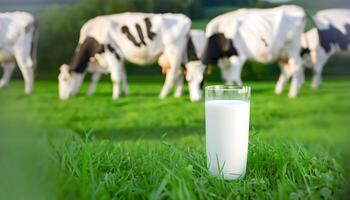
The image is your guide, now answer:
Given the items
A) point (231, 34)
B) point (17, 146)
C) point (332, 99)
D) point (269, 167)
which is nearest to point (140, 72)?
point (231, 34)

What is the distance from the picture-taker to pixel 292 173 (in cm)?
94

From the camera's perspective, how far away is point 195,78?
196 cm

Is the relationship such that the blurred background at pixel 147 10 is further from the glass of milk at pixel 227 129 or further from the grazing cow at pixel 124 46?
the glass of milk at pixel 227 129

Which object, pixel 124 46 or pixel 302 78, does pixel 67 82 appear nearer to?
pixel 124 46

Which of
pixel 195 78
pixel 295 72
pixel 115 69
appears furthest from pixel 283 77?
pixel 115 69

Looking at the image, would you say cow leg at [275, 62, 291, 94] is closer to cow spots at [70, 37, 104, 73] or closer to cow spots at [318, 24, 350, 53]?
cow spots at [318, 24, 350, 53]

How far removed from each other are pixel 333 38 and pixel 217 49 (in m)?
0.48

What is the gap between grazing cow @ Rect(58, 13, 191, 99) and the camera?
1963 millimetres

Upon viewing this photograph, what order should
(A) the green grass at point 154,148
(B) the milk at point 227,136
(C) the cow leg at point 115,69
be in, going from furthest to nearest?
(C) the cow leg at point 115,69 → (B) the milk at point 227,136 → (A) the green grass at point 154,148

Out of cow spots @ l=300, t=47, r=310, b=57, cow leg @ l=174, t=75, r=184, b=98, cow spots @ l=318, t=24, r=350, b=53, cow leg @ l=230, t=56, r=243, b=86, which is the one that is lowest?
cow leg @ l=174, t=75, r=184, b=98

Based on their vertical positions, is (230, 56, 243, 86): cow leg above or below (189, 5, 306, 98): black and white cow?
below

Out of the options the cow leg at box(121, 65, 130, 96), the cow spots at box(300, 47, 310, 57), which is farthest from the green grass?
the cow spots at box(300, 47, 310, 57)

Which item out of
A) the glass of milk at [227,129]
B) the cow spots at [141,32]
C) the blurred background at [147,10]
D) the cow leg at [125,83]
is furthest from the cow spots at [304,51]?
the glass of milk at [227,129]

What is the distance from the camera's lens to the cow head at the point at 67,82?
197 centimetres
